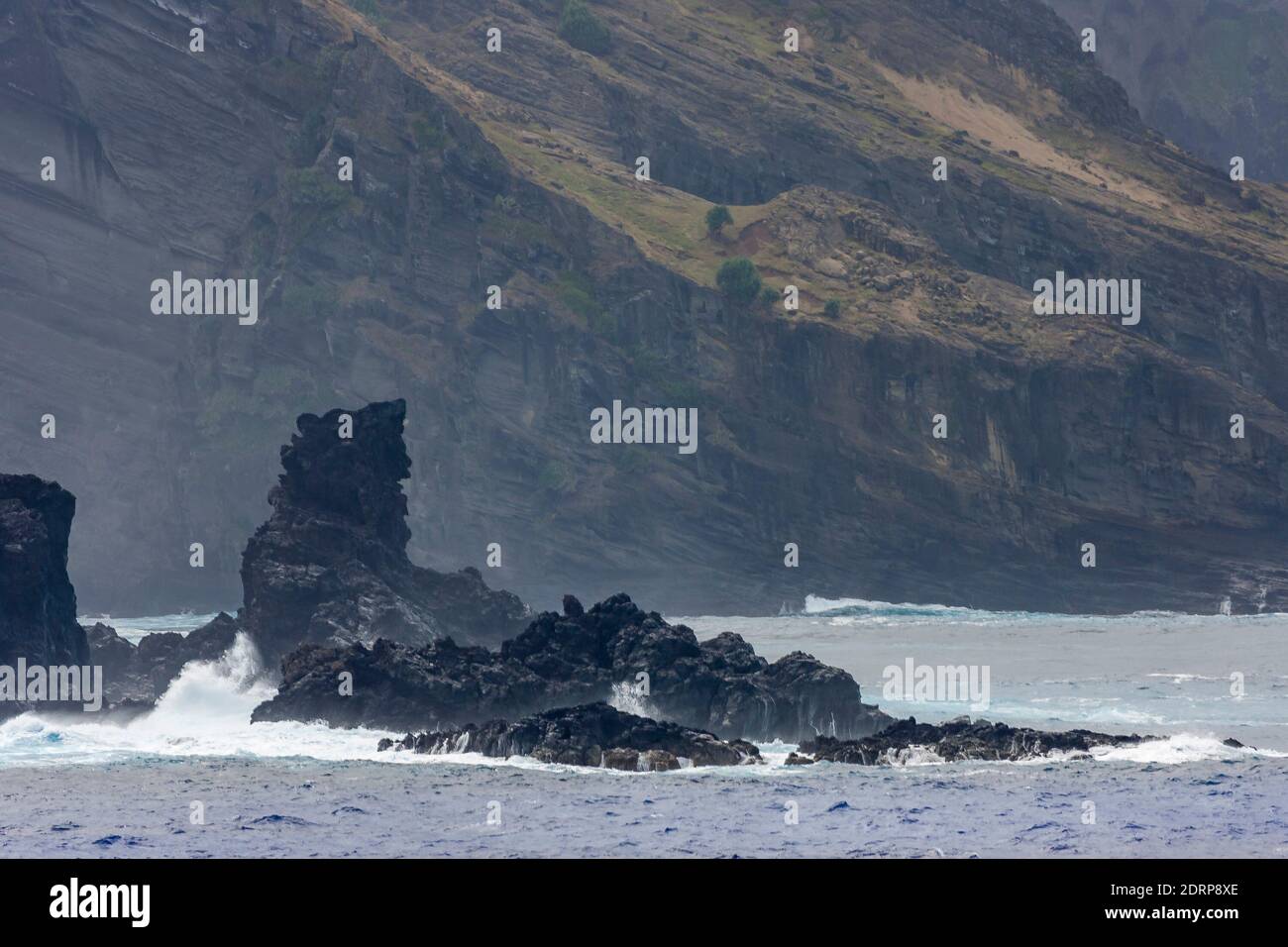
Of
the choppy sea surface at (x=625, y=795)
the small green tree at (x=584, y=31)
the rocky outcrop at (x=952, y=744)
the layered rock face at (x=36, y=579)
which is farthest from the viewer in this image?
the small green tree at (x=584, y=31)

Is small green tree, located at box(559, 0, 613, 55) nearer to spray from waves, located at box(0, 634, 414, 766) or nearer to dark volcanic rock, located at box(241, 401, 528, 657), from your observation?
dark volcanic rock, located at box(241, 401, 528, 657)

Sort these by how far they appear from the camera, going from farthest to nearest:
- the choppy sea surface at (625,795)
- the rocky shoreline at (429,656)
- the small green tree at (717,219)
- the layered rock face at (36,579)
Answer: the small green tree at (717,219) → the layered rock face at (36,579) → the rocky shoreline at (429,656) → the choppy sea surface at (625,795)

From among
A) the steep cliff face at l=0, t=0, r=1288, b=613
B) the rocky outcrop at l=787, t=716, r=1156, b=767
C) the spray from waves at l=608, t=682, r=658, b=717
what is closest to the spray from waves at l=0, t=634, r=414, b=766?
the spray from waves at l=608, t=682, r=658, b=717

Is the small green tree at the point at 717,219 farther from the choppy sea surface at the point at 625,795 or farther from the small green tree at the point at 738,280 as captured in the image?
the choppy sea surface at the point at 625,795

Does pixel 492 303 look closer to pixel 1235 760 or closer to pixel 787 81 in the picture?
pixel 787 81

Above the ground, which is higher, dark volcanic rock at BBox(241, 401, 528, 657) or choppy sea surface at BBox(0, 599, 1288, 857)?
dark volcanic rock at BBox(241, 401, 528, 657)

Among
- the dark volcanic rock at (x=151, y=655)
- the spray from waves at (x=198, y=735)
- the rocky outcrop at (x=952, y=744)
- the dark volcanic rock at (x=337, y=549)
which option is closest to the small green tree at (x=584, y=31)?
the dark volcanic rock at (x=337, y=549)

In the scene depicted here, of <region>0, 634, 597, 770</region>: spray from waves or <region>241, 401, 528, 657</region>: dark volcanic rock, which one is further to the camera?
<region>241, 401, 528, 657</region>: dark volcanic rock

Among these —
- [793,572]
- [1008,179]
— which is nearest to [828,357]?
[793,572]
